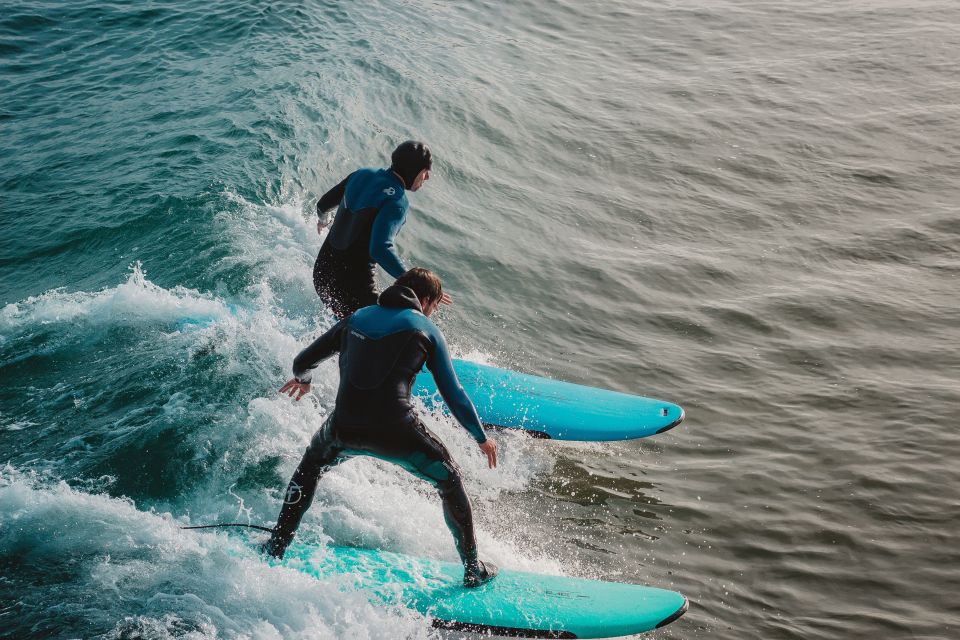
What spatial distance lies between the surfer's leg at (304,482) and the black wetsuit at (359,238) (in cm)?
149

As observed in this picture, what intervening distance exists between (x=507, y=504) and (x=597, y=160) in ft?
26.0

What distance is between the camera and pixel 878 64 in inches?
619

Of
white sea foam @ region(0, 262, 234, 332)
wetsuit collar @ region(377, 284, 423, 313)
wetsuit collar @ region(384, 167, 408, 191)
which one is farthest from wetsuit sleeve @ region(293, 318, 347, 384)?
white sea foam @ region(0, 262, 234, 332)

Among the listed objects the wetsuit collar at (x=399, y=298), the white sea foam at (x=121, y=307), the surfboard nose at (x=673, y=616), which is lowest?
the white sea foam at (x=121, y=307)

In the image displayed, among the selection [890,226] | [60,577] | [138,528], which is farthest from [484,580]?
[890,226]

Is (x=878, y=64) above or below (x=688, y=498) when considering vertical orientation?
above

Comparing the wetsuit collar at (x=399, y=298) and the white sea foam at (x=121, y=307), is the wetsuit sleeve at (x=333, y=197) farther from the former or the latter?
the wetsuit collar at (x=399, y=298)

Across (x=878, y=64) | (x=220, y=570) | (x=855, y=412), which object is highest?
(x=878, y=64)

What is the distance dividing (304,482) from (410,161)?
2.40 m

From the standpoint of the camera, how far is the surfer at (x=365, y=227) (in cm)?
547

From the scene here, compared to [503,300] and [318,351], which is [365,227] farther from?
[503,300]

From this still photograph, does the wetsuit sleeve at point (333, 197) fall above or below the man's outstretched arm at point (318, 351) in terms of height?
above

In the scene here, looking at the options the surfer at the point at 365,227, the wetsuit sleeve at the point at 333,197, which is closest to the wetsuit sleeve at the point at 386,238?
the surfer at the point at 365,227

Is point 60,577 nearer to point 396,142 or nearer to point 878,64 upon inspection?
point 396,142
